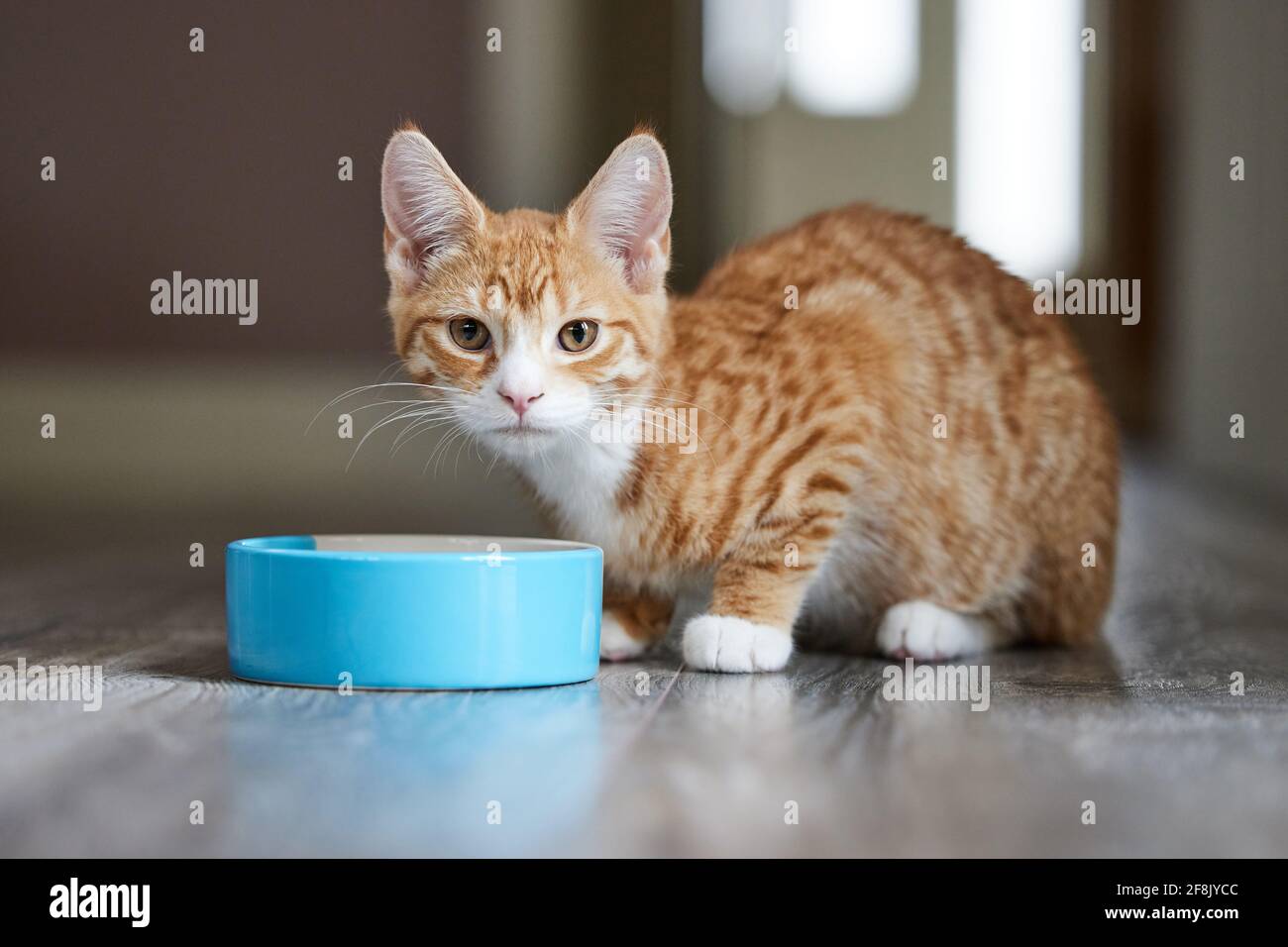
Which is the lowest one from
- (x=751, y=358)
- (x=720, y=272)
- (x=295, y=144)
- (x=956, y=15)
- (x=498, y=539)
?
(x=498, y=539)

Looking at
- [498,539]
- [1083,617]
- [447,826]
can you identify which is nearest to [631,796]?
[447,826]

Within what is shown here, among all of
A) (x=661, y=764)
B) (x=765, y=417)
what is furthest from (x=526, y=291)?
(x=661, y=764)

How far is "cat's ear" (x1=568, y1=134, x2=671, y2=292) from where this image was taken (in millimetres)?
1565

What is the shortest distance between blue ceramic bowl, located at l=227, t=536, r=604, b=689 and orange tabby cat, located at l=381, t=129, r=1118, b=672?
23 centimetres

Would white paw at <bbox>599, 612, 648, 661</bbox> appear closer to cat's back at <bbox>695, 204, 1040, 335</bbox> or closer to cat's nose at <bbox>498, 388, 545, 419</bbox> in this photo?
cat's nose at <bbox>498, 388, 545, 419</bbox>

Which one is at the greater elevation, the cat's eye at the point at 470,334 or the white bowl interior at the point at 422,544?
the cat's eye at the point at 470,334

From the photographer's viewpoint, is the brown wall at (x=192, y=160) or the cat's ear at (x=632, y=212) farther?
the brown wall at (x=192, y=160)

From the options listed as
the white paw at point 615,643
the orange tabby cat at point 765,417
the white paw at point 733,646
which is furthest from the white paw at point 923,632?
the white paw at point 615,643

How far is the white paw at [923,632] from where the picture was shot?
5.58 ft

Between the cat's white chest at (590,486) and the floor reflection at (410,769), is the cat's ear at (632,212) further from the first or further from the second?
the floor reflection at (410,769)

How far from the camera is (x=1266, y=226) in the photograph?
4.87 m
